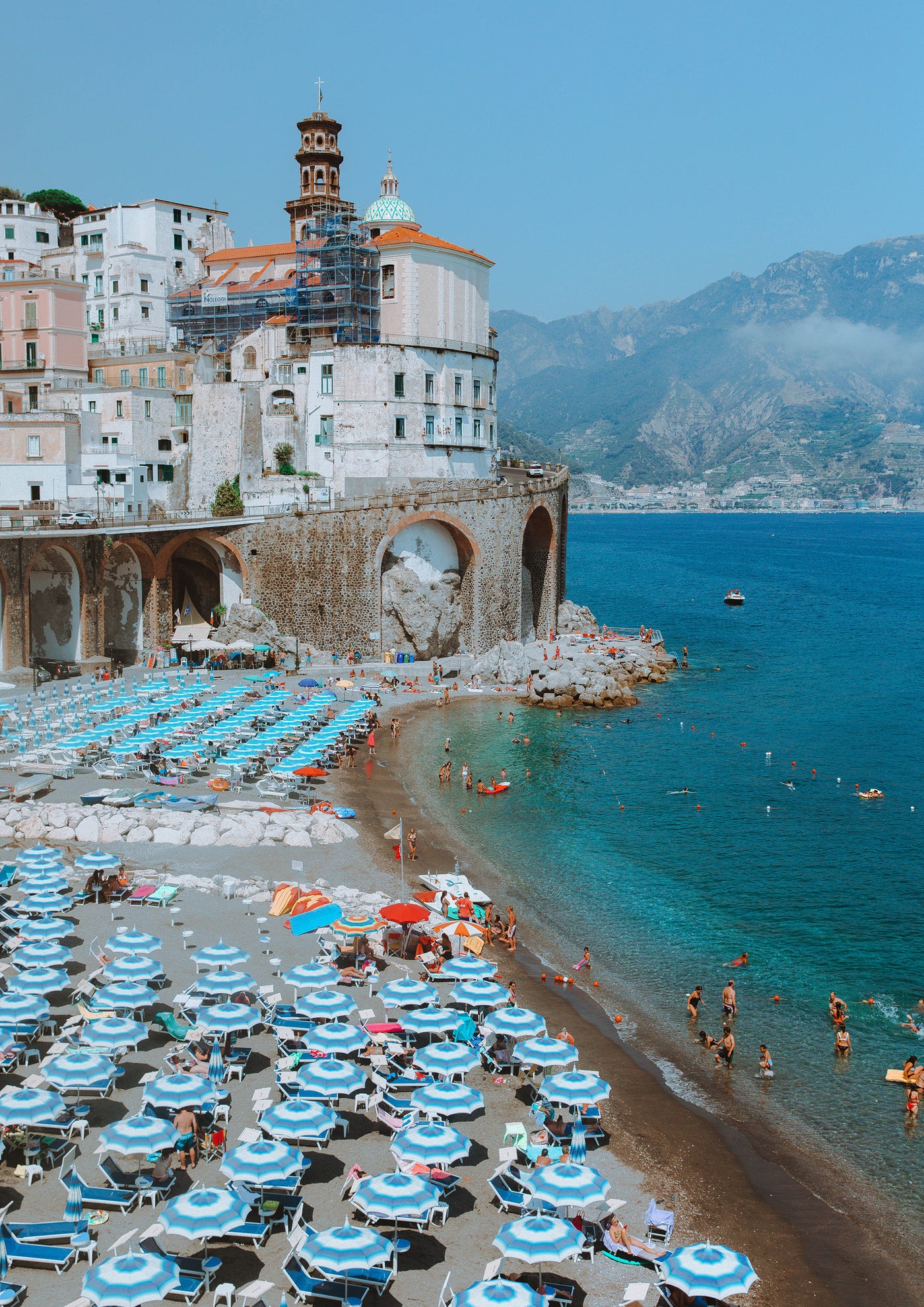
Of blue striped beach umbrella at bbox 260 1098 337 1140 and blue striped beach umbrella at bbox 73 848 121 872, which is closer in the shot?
blue striped beach umbrella at bbox 260 1098 337 1140

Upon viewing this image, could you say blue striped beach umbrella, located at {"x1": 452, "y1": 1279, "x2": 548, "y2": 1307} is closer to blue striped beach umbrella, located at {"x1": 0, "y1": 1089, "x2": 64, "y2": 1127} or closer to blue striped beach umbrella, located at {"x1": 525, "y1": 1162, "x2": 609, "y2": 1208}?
blue striped beach umbrella, located at {"x1": 525, "y1": 1162, "x2": 609, "y2": 1208}

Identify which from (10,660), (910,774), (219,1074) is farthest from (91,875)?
(910,774)

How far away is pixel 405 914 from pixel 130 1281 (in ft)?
43.4

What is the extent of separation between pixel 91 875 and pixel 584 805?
18.6 meters

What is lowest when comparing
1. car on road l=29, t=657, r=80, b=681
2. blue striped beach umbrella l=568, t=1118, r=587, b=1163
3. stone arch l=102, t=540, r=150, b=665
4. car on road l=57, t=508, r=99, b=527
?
blue striped beach umbrella l=568, t=1118, r=587, b=1163

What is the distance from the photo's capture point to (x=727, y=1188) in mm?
19031

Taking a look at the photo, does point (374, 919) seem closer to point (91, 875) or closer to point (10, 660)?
point (91, 875)

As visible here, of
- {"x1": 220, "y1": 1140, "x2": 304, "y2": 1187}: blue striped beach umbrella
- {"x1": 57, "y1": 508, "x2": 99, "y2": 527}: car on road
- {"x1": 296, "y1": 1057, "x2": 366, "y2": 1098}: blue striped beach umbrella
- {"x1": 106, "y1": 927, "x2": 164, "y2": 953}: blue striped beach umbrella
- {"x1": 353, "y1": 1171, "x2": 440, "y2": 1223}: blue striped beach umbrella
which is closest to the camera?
{"x1": 353, "y1": 1171, "x2": 440, "y2": 1223}: blue striped beach umbrella

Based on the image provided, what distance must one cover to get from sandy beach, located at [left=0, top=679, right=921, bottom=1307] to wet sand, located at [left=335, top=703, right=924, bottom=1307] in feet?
0.10

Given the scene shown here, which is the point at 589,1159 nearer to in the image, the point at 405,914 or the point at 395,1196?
the point at 395,1196

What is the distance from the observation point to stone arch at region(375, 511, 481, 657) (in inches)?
2448

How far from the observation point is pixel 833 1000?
25.0 metres

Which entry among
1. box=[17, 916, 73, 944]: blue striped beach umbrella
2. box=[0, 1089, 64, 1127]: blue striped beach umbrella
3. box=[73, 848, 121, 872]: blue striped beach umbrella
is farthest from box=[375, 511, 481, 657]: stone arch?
box=[0, 1089, 64, 1127]: blue striped beach umbrella

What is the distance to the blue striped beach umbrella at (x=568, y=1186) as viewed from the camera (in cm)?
1612
